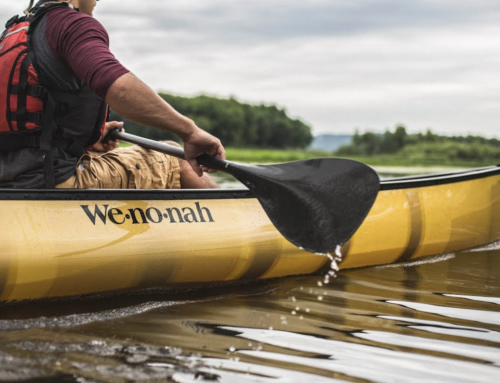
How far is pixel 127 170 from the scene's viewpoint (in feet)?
13.3

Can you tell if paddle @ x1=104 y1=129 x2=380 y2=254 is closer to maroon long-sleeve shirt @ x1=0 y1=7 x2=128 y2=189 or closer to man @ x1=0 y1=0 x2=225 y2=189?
man @ x1=0 y1=0 x2=225 y2=189

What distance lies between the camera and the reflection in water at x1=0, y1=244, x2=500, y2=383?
Answer: 2.49 metres

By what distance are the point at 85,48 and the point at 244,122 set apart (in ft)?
274

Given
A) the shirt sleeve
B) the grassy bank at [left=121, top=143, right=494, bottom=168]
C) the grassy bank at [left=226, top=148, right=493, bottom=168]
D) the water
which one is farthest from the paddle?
the grassy bank at [left=226, top=148, right=493, bottom=168]

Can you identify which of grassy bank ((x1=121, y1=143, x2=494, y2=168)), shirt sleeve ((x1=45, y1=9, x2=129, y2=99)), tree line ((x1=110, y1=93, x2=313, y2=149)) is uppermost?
tree line ((x1=110, y1=93, x2=313, y2=149))

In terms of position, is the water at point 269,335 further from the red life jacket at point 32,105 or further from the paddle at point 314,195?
the red life jacket at point 32,105

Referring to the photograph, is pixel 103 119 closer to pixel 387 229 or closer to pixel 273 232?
pixel 273 232

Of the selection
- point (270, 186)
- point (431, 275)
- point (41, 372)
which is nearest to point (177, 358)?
point (41, 372)

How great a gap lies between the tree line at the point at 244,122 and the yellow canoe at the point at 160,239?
7080 centimetres

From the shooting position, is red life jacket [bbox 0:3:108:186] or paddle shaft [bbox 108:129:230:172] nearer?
red life jacket [bbox 0:3:108:186]

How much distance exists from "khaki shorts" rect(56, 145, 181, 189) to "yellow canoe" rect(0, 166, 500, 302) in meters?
0.28

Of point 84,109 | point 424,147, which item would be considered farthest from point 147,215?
point 424,147

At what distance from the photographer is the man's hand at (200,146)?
336 centimetres

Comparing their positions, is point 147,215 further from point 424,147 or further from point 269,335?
point 424,147
